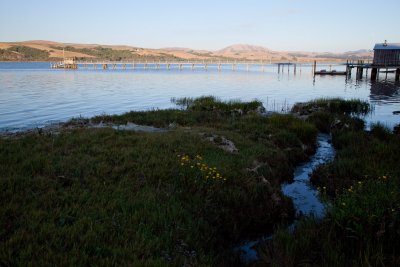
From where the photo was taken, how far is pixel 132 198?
714cm

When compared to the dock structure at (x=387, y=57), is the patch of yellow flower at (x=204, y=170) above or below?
below

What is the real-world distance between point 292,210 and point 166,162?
3912 millimetres

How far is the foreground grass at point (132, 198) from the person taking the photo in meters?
5.21

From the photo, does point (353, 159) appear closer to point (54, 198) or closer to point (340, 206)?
point (340, 206)

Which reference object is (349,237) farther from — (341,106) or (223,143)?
(341,106)

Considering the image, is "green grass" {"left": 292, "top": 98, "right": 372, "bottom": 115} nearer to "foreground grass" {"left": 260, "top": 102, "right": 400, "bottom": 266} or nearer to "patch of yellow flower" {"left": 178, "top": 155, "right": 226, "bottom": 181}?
"patch of yellow flower" {"left": 178, "top": 155, "right": 226, "bottom": 181}

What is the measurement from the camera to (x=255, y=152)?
487 inches

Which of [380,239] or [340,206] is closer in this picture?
[380,239]

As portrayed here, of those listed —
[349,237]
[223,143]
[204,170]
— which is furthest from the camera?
[223,143]

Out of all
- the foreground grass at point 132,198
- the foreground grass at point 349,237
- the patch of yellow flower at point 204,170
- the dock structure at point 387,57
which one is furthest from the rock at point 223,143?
the dock structure at point 387,57

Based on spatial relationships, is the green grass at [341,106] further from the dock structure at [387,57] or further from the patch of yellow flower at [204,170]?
the dock structure at [387,57]

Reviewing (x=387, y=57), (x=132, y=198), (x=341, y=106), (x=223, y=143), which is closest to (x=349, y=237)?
(x=132, y=198)

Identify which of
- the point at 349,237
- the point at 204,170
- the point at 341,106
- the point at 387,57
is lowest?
the point at 349,237

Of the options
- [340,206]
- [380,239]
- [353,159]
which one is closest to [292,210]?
[340,206]
